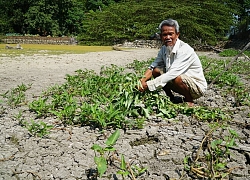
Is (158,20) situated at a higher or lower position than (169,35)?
higher

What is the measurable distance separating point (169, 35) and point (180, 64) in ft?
1.22

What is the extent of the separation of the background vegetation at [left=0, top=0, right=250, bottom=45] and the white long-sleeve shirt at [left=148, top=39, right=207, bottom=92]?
15.8 meters

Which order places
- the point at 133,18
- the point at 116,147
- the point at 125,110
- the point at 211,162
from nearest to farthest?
the point at 211,162 → the point at 116,147 → the point at 125,110 → the point at 133,18

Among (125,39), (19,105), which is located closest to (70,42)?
(125,39)

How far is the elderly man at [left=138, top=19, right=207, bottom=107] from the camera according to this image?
2.63 meters

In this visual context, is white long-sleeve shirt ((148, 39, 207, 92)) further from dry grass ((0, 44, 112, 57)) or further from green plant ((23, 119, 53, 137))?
dry grass ((0, 44, 112, 57))

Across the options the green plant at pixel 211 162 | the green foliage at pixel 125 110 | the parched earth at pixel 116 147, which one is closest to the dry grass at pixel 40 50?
the green foliage at pixel 125 110

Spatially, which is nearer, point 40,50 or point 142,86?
point 142,86

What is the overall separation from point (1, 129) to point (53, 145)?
2.29ft

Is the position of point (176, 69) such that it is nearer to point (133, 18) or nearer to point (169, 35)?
point (169, 35)

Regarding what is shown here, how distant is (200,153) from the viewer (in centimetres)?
184

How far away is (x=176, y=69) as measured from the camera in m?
2.66

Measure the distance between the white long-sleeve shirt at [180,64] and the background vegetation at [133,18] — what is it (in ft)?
52.0

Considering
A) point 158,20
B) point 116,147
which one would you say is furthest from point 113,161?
point 158,20
